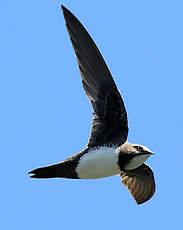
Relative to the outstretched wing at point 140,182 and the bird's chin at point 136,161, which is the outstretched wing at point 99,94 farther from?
the outstretched wing at point 140,182

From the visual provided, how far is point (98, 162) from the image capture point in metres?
10.9

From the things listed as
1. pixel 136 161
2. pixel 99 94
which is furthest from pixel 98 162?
pixel 99 94

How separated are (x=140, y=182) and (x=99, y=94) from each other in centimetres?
195

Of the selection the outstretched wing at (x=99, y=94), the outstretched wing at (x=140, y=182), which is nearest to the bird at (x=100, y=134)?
the outstretched wing at (x=99, y=94)

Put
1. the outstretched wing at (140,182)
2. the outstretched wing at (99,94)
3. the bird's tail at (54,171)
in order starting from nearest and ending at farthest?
the outstretched wing at (99,94)
the bird's tail at (54,171)
the outstretched wing at (140,182)

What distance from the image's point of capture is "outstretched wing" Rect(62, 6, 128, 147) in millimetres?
10867

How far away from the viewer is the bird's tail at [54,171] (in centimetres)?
1098

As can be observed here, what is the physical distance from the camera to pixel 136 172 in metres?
12.3

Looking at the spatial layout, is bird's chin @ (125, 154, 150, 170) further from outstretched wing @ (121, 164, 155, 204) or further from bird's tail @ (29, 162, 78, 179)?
outstretched wing @ (121, 164, 155, 204)

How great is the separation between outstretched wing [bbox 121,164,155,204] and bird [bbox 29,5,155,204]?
1063mm

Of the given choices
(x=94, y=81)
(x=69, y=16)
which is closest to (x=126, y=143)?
(x=94, y=81)

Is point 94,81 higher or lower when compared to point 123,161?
higher

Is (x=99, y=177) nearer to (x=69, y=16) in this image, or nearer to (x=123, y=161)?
(x=123, y=161)

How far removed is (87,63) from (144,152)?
1460 mm
